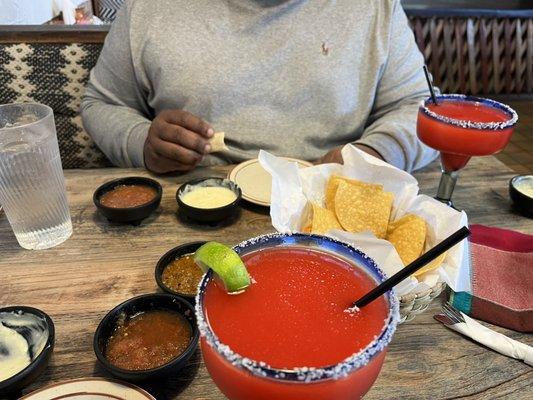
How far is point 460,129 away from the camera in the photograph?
4.20 ft

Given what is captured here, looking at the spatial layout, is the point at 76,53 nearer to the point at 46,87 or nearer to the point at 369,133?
the point at 46,87

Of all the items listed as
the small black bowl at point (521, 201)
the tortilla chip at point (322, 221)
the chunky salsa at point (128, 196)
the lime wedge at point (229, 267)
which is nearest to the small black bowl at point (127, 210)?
the chunky salsa at point (128, 196)

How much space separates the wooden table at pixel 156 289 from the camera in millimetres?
867

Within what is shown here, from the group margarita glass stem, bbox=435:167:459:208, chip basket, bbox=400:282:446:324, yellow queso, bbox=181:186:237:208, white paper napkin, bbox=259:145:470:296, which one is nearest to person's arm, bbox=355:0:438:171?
margarita glass stem, bbox=435:167:459:208

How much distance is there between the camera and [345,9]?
1784mm

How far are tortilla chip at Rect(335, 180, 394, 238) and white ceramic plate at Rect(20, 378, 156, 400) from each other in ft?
1.96

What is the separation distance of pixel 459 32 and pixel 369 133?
77.6 inches

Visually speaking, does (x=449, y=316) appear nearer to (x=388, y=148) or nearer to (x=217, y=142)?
(x=388, y=148)

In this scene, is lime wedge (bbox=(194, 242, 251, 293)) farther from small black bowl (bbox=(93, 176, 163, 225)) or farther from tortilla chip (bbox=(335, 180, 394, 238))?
small black bowl (bbox=(93, 176, 163, 225))

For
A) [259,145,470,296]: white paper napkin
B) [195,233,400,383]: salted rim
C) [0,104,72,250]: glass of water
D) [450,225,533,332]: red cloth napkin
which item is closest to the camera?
[195,233,400,383]: salted rim

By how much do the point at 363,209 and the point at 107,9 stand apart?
3150 mm

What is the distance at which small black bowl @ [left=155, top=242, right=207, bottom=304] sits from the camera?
39.1 inches

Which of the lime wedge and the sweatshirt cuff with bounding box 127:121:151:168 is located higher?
the lime wedge

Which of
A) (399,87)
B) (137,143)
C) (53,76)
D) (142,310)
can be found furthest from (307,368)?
(53,76)
